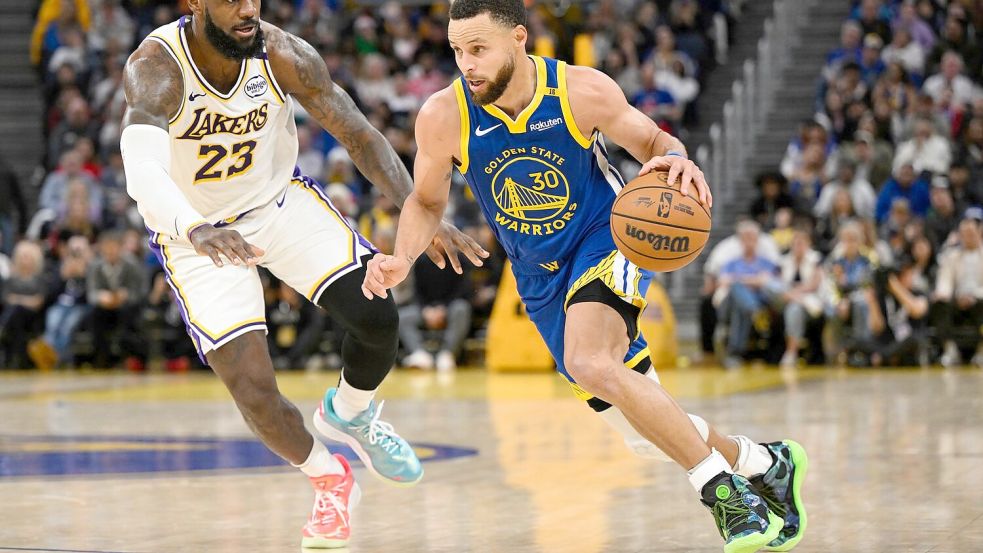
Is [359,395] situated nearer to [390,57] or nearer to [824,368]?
[824,368]

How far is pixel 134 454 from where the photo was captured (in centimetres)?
814

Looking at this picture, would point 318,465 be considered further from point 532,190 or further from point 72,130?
point 72,130

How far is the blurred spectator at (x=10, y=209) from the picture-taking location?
17.3 m

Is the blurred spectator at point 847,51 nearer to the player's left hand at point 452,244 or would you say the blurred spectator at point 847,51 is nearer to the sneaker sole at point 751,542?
the player's left hand at point 452,244

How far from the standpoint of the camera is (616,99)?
16.5ft

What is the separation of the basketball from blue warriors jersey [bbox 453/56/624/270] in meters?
0.38

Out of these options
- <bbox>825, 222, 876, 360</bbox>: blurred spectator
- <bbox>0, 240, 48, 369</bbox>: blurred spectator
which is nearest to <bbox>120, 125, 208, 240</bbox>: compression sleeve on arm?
<bbox>825, 222, 876, 360</bbox>: blurred spectator

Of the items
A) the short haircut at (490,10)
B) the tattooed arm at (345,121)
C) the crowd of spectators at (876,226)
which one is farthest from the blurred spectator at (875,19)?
the short haircut at (490,10)

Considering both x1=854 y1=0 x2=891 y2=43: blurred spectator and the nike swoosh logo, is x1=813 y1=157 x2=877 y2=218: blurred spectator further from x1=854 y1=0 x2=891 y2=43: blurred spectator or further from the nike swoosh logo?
the nike swoosh logo

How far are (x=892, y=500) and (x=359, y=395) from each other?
2.21m

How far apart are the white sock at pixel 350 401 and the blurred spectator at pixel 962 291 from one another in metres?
9.44

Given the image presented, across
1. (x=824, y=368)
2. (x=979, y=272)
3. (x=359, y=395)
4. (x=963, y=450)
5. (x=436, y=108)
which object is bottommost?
(x=824, y=368)

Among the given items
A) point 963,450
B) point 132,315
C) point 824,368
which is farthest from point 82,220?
point 963,450

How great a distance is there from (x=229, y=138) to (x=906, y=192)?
11.1 metres
